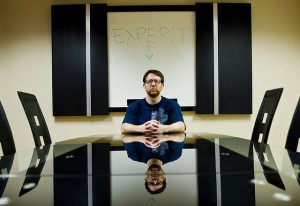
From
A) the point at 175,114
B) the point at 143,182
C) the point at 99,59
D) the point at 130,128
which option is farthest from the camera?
the point at 99,59

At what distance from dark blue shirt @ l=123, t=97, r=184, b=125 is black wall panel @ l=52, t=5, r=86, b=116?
4.05 feet

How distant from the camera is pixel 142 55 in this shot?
367 cm

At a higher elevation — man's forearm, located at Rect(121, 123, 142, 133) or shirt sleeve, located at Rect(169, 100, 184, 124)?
shirt sleeve, located at Rect(169, 100, 184, 124)

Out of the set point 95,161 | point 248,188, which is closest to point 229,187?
point 248,188

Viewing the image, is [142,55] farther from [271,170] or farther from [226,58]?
[271,170]

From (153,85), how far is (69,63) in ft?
4.91

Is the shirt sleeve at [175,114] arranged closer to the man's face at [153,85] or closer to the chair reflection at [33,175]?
the man's face at [153,85]

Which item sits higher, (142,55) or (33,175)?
(142,55)

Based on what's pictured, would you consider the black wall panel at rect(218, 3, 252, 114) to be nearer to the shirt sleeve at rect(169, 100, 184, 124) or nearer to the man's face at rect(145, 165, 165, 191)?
the shirt sleeve at rect(169, 100, 184, 124)

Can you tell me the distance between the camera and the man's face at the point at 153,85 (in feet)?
8.49

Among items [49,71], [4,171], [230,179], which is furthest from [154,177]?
[49,71]

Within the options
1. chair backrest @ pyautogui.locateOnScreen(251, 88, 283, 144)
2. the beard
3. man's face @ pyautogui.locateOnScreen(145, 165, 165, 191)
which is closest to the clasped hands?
the beard

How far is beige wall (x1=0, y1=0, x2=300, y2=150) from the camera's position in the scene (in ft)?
12.2

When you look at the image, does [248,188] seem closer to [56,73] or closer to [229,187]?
[229,187]
